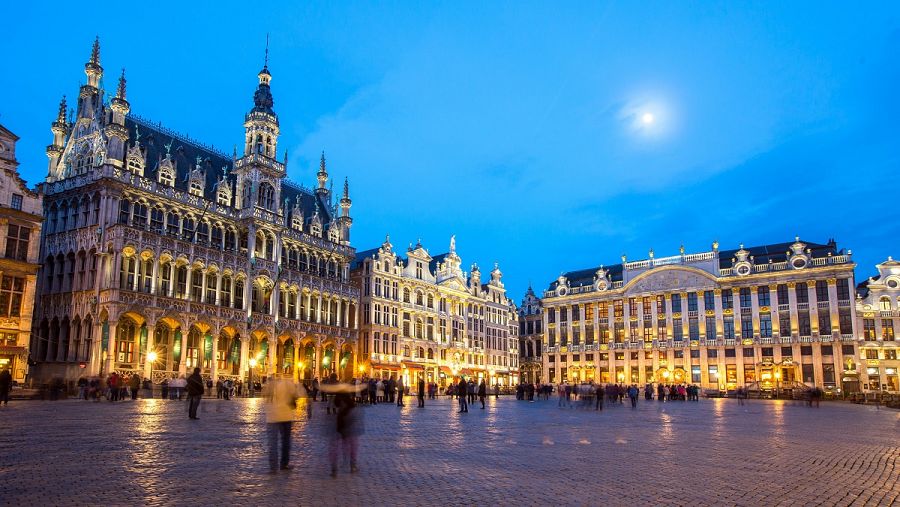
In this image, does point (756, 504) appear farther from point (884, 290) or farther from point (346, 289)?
point (884, 290)

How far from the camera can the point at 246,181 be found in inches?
2613

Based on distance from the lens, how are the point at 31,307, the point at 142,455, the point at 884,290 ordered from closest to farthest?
the point at 142,455, the point at 31,307, the point at 884,290

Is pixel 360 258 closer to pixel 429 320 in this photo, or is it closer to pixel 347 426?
pixel 429 320

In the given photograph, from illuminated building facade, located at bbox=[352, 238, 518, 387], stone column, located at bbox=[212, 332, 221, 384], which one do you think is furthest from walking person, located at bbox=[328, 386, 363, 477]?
illuminated building facade, located at bbox=[352, 238, 518, 387]

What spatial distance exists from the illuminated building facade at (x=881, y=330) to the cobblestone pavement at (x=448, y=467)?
68.6m

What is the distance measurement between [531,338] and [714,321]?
120 feet

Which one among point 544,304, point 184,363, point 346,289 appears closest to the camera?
point 184,363

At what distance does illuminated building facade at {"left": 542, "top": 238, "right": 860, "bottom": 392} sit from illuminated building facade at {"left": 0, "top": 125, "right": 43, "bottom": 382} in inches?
3043

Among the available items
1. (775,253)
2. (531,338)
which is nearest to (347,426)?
(775,253)

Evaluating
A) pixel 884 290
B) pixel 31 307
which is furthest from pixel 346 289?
pixel 884 290

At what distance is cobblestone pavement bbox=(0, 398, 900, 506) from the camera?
10008 millimetres

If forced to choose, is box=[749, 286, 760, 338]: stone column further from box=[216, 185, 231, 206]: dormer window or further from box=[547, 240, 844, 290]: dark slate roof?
box=[216, 185, 231, 206]: dormer window

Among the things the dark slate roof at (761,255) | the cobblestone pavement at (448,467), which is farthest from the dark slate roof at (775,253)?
the cobblestone pavement at (448,467)

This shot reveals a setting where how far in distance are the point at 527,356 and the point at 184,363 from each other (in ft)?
247
